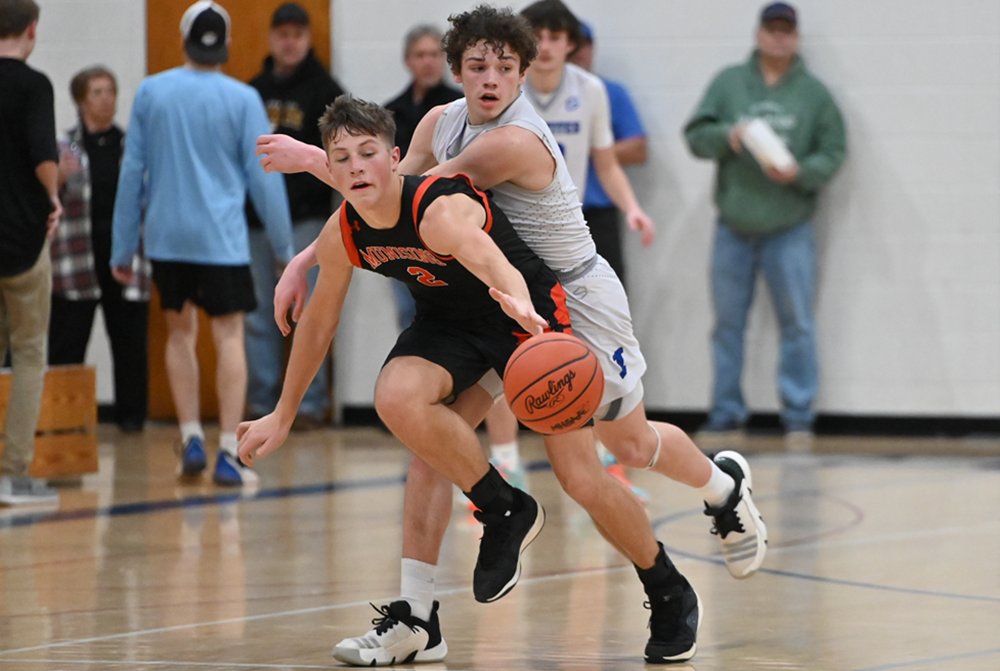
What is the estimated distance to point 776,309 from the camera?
27.2ft

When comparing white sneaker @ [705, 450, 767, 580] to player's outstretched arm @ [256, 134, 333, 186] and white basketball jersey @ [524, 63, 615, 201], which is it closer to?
player's outstretched arm @ [256, 134, 333, 186]

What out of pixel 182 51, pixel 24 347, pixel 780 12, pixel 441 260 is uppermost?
pixel 780 12

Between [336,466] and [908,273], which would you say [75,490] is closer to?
[336,466]

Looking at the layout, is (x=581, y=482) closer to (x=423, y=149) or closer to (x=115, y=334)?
(x=423, y=149)

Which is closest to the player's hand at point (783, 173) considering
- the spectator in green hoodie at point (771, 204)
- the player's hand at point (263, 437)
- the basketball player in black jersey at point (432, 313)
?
the spectator in green hoodie at point (771, 204)

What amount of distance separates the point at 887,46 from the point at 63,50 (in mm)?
5291

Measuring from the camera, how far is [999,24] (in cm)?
802

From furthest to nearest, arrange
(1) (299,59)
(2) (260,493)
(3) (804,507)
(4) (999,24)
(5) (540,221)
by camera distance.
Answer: (1) (299,59), (4) (999,24), (2) (260,493), (3) (804,507), (5) (540,221)

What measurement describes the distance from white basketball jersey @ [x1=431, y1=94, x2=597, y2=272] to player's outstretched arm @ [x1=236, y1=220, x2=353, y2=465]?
18.1 inches

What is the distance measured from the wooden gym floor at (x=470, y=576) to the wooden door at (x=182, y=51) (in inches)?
80.6

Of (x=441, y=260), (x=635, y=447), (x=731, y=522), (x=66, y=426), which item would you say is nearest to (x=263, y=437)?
(x=441, y=260)

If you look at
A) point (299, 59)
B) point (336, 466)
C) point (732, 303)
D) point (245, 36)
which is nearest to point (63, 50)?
point (245, 36)

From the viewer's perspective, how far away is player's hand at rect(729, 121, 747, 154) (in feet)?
26.0

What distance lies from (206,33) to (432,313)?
3.36m
